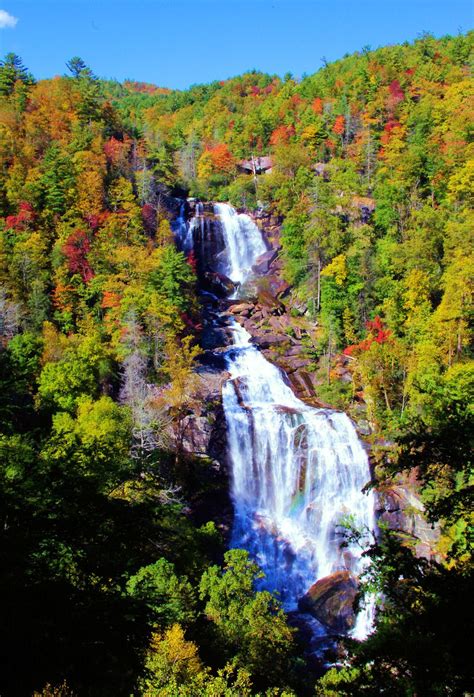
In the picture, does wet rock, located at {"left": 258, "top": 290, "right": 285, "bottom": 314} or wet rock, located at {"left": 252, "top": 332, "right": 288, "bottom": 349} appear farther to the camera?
wet rock, located at {"left": 258, "top": 290, "right": 285, "bottom": 314}

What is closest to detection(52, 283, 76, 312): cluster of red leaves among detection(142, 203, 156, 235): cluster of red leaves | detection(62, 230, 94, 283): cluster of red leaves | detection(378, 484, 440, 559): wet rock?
detection(62, 230, 94, 283): cluster of red leaves

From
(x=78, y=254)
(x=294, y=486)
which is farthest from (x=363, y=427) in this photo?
(x=78, y=254)

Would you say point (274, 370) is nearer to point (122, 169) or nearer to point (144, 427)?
point (144, 427)

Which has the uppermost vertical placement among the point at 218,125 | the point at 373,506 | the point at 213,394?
the point at 218,125

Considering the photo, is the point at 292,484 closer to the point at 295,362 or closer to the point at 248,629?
the point at 295,362

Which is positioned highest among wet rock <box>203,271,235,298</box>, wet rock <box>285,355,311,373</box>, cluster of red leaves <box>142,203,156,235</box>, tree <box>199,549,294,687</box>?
cluster of red leaves <box>142,203,156,235</box>

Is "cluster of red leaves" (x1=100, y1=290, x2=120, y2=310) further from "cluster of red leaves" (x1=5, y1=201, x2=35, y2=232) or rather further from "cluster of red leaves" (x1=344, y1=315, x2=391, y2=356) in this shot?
"cluster of red leaves" (x1=344, y1=315, x2=391, y2=356)

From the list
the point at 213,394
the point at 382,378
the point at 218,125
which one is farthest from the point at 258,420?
the point at 218,125
